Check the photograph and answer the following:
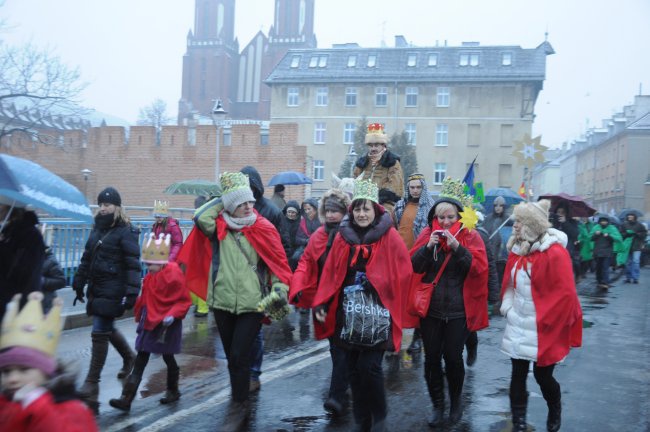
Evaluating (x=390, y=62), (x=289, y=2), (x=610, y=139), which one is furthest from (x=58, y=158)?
(x=289, y=2)

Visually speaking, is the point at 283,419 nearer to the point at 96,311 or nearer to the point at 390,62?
the point at 96,311

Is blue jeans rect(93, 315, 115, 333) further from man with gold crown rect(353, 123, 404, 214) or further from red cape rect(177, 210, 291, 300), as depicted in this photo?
man with gold crown rect(353, 123, 404, 214)

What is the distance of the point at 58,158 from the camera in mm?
36531

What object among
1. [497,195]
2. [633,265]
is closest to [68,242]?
[497,195]

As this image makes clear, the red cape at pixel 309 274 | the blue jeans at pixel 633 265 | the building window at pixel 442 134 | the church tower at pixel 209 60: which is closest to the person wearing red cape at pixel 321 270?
the red cape at pixel 309 274

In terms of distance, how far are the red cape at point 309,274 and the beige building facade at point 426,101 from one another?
42693 mm

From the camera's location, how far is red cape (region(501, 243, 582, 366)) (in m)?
4.83

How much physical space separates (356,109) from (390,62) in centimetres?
483

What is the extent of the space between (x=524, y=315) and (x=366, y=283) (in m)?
1.27

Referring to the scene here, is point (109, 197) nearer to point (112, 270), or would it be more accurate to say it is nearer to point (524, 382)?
point (112, 270)

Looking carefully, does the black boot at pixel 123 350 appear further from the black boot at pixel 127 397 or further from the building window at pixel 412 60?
the building window at pixel 412 60

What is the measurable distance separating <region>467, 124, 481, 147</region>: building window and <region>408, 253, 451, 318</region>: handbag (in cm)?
4654

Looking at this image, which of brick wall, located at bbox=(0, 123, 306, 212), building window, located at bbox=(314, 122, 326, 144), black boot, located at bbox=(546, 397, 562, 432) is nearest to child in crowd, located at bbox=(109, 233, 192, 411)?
black boot, located at bbox=(546, 397, 562, 432)

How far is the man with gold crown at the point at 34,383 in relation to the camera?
2639 mm
